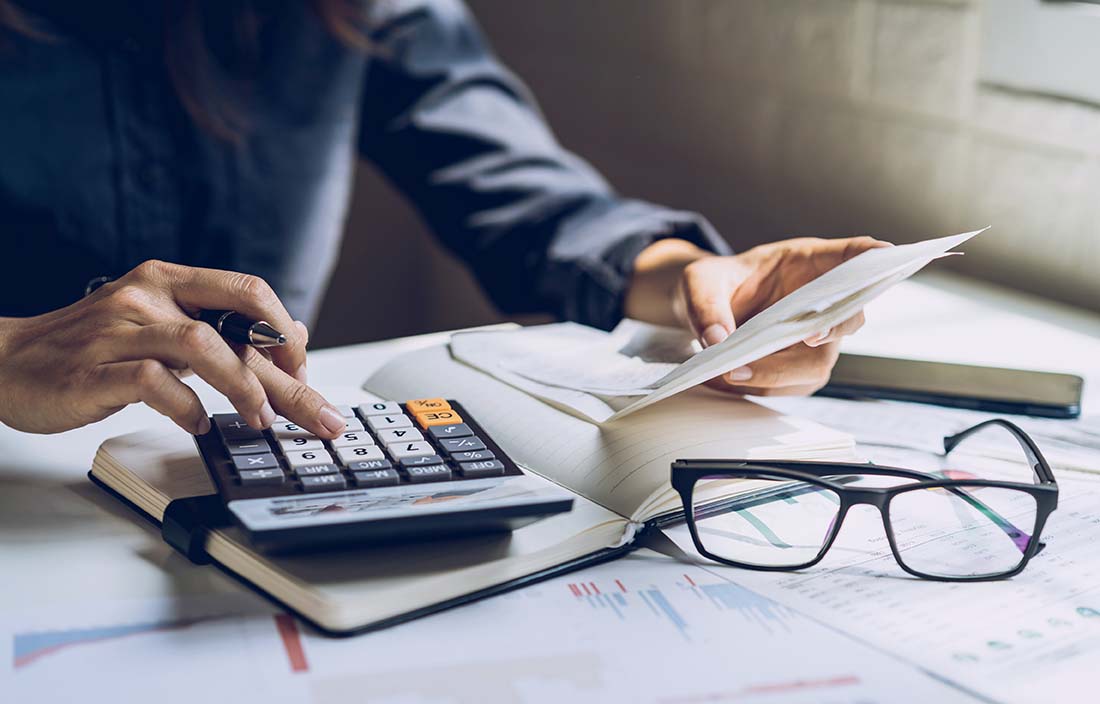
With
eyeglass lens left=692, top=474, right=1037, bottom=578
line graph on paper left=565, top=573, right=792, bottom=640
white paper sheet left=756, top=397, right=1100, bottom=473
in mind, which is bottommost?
white paper sheet left=756, top=397, right=1100, bottom=473

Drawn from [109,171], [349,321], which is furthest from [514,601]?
[349,321]

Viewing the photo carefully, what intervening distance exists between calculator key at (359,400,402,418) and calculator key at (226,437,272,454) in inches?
2.3

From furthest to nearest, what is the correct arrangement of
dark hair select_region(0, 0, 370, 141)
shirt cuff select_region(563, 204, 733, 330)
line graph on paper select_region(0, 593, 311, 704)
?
dark hair select_region(0, 0, 370, 141) < shirt cuff select_region(563, 204, 733, 330) < line graph on paper select_region(0, 593, 311, 704)

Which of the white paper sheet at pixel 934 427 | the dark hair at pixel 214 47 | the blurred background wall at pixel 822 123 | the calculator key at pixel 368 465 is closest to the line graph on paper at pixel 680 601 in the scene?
the calculator key at pixel 368 465

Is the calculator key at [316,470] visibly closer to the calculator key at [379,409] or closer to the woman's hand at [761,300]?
the calculator key at [379,409]

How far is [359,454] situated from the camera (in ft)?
1.71

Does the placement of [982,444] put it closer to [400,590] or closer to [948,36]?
[400,590]

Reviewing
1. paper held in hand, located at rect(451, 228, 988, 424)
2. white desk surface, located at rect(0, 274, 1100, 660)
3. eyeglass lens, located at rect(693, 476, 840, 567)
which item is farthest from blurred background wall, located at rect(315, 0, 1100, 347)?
eyeglass lens, located at rect(693, 476, 840, 567)

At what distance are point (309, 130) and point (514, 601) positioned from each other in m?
0.84

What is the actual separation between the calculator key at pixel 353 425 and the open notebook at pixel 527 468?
7cm

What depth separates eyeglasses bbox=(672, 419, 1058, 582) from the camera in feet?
1.65

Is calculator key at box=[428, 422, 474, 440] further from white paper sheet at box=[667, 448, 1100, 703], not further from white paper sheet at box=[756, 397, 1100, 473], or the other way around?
white paper sheet at box=[756, 397, 1100, 473]

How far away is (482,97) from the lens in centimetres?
120

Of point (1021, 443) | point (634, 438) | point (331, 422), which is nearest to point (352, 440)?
point (331, 422)
